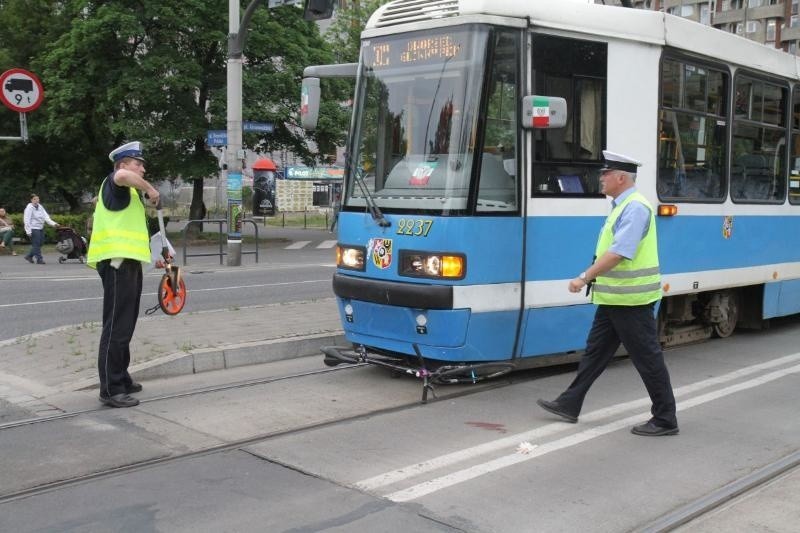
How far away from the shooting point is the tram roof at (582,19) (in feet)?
21.3

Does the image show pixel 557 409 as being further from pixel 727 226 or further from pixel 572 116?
pixel 727 226

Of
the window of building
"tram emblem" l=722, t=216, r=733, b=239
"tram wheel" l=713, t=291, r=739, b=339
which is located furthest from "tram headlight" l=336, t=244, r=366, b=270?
the window of building

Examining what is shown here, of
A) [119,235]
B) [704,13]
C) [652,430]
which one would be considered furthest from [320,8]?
[704,13]

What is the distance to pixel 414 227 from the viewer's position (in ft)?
21.2

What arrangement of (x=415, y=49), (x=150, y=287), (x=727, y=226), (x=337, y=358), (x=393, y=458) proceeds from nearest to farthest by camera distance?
(x=393, y=458) → (x=415, y=49) → (x=337, y=358) → (x=727, y=226) → (x=150, y=287)

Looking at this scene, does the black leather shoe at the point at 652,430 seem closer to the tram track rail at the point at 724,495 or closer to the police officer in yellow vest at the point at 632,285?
the police officer in yellow vest at the point at 632,285

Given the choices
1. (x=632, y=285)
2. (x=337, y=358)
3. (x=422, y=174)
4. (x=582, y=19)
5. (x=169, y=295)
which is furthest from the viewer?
(x=169, y=295)

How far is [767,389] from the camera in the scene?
716cm

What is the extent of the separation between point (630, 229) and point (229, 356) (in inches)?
156

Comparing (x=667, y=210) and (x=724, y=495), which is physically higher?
(x=667, y=210)

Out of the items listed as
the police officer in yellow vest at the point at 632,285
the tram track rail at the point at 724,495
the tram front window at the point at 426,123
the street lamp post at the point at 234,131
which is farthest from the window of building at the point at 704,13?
the tram track rail at the point at 724,495

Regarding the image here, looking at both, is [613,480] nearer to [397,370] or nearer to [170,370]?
[397,370]

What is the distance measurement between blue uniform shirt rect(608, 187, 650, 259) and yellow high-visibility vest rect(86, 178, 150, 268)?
3476 mm

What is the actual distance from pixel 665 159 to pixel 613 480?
13.0ft
